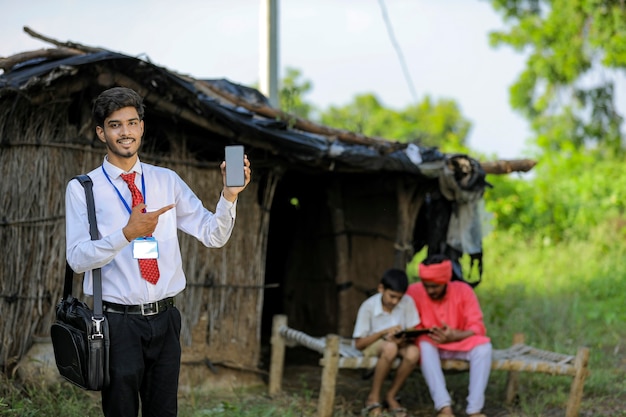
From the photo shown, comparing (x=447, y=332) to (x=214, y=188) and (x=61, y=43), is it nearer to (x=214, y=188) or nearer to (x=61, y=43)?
(x=214, y=188)

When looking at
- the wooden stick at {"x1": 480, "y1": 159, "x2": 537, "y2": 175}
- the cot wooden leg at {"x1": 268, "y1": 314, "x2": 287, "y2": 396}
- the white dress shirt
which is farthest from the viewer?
the wooden stick at {"x1": 480, "y1": 159, "x2": 537, "y2": 175}

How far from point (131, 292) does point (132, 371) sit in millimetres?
307

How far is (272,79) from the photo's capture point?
34.6 ft

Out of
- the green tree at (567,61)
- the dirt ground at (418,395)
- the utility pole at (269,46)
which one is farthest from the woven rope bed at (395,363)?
the green tree at (567,61)

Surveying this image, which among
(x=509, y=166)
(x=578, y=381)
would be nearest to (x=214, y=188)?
(x=509, y=166)

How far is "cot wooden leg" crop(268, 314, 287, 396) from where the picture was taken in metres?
6.95

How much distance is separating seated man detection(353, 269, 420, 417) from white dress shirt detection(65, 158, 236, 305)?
10.5ft

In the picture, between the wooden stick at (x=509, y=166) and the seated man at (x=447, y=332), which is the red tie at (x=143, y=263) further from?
the wooden stick at (x=509, y=166)

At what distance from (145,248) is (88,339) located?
41 centimetres

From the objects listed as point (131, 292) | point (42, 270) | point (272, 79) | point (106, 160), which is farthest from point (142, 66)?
point (272, 79)

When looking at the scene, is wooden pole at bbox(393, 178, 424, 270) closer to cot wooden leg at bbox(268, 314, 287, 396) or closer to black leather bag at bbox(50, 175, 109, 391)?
cot wooden leg at bbox(268, 314, 287, 396)

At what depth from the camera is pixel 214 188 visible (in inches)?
270

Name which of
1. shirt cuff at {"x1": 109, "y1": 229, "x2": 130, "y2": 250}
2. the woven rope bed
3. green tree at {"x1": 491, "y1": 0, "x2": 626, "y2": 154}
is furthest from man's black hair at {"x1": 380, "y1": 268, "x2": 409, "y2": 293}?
green tree at {"x1": 491, "y1": 0, "x2": 626, "y2": 154}

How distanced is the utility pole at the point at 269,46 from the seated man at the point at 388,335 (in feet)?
14.2
